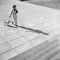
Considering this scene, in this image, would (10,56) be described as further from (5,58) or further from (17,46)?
(17,46)

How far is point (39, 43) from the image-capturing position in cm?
618

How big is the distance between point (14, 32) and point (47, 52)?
2945 mm

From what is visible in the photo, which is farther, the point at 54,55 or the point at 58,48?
the point at 58,48

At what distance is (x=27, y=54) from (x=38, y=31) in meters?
2.72

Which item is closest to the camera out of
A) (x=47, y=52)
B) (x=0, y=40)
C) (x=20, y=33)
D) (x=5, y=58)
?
(x=5, y=58)

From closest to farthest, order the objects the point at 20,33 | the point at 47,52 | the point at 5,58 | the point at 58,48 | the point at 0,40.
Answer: the point at 5,58, the point at 47,52, the point at 58,48, the point at 0,40, the point at 20,33

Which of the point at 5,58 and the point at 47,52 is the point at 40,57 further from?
the point at 5,58

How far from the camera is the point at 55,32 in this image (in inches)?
300

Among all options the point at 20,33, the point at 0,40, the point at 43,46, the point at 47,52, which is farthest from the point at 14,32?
the point at 47,52

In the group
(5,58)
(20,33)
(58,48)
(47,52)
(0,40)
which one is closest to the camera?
(5,58)

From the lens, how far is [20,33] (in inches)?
288

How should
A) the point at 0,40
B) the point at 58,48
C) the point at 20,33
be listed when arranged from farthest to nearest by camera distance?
the point at 20,33
the point at 0,40
the point at 58,48

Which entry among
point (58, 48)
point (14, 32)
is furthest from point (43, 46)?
point (14, 32)

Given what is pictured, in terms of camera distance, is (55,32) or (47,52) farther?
(55,32)
